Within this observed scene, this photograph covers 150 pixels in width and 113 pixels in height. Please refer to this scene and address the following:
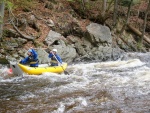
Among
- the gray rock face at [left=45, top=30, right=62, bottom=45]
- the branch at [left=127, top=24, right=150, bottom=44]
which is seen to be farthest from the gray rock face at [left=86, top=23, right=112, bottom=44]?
the branch at [left=127, top=24, right=150, bottom=44]

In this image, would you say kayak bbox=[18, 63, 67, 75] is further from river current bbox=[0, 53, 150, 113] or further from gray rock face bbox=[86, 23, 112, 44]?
gray rock face bbox=[86, 23, 112, 44]

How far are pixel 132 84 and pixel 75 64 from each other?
498 centimetres

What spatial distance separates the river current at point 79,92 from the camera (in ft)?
20.6

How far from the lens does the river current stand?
6277 mm

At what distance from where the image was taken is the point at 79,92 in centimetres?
766

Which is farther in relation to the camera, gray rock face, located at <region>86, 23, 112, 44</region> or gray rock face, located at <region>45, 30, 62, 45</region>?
gray rock face, located at <region>86, 23, 112, 44</region>

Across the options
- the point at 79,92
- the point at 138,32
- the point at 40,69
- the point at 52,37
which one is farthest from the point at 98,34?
the point at 79,92

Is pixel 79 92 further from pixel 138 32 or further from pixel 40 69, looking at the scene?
pixel 138 32

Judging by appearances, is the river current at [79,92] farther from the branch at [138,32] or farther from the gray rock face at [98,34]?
the branch at [138,32]

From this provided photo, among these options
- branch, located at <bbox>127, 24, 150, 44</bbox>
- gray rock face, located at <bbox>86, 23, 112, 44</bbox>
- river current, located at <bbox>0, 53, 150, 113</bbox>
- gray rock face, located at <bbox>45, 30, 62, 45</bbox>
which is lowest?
branch, located at <bbox>127, 24, 150, 44</bbox>

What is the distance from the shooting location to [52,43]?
14.2m

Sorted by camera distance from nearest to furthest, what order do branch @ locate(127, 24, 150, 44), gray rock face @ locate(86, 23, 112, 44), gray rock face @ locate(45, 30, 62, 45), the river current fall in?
1. the river current
2. gray rock face @ locate(45, 30, 62, 45)
3. gray rock face @ locate(86, 23, 112, 44)
4. branch @ locate(127, 24, 150, 44)

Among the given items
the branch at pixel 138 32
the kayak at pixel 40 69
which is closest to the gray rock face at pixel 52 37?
the kayak at pixel 40 69

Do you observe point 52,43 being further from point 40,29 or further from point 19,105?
point 19,105
